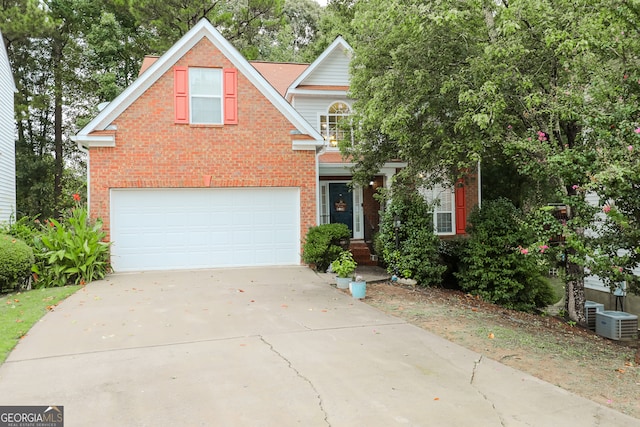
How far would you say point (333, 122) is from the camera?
603 inches

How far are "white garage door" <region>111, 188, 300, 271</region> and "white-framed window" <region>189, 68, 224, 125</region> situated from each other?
6.31ft

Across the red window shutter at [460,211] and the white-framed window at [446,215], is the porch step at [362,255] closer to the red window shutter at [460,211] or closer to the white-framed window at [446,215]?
the white-framed window at [446,215]

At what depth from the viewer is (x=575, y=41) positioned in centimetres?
650

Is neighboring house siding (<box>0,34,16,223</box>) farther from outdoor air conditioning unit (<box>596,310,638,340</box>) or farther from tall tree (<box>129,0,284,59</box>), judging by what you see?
outdoor air conditioning unit (<box>596,310,638,340</box>)

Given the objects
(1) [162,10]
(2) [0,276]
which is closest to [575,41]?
(2) [0,276]

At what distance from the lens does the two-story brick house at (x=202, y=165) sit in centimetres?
1109

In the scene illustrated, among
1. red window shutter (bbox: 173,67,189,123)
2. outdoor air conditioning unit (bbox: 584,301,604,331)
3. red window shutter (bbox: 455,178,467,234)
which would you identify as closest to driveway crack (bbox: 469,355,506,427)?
outdoor air conditioning unit (bbox: 584,301,604,331)

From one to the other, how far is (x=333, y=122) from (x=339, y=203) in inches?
112

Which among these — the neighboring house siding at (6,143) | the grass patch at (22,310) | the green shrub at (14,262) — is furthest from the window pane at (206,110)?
the neighboring house siding at (6,143)

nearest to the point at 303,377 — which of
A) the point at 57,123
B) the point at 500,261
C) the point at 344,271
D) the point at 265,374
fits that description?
the point at 265,374

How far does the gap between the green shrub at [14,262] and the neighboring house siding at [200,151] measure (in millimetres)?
1966

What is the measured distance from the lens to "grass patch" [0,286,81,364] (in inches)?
221

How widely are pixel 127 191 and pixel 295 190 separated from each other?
4.34 m

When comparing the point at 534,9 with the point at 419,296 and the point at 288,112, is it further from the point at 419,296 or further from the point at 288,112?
the point at 288,112
